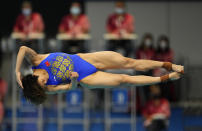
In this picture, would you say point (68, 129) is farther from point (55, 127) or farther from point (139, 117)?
point (139, 117)

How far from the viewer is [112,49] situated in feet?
28.9

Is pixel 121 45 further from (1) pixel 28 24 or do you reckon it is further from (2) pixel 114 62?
(2) pixel 114 62

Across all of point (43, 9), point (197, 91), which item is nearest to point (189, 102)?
point (197, 91)

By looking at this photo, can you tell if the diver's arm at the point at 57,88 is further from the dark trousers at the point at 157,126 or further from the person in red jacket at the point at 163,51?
the person in red jacket at the point at 163,51

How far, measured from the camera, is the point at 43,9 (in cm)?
1124

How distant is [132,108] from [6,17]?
4.14m

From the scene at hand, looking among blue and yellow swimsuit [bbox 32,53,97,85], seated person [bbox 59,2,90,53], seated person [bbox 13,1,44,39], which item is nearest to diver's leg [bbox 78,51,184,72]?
blue and yellow swimsuit [bbox 32,53,97,85]

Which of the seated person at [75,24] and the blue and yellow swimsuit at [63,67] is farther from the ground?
the seated person at [75,24]

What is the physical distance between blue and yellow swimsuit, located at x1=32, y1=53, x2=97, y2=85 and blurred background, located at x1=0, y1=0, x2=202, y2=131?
8.60ft

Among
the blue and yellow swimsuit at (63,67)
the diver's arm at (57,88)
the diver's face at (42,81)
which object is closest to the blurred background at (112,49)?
the blue and yellow swimsuit at (63,67)

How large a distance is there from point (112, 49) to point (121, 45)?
0.65ft

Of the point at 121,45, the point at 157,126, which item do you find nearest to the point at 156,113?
the point at 157,126

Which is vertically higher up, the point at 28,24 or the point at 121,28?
the point at 28,24

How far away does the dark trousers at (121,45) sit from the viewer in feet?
28.8
